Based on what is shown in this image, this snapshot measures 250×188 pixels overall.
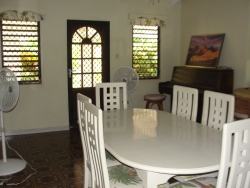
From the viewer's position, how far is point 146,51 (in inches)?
236

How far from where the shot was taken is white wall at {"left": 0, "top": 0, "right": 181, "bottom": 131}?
5137 millimetres

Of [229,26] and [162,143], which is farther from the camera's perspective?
[229,26]

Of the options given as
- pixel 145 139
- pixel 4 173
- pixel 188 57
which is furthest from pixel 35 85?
pixel 145 139

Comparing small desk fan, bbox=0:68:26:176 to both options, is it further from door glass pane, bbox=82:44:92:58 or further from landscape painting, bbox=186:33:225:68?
landscape painting, bbox=186:33:225:68

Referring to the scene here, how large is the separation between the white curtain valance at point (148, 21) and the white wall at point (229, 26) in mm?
589

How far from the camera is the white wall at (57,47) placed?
514 centimetres

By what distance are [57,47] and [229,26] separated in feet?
9.66

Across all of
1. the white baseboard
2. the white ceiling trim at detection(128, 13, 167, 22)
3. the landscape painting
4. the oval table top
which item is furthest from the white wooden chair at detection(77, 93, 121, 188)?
A: the white ceiling trim at detection(128, 13, 167, 22)

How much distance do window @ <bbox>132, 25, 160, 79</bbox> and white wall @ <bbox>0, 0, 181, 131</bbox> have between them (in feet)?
0.46

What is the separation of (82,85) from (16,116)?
4.19ft

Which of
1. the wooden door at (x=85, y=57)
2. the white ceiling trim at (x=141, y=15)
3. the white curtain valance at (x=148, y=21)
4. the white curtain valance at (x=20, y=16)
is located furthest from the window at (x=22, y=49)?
the white curtain valance at (x=148, y=21)

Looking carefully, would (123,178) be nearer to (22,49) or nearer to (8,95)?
(8,95)

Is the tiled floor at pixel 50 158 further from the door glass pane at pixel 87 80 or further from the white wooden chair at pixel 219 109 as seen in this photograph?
the white wooden chair at pixel 219 109

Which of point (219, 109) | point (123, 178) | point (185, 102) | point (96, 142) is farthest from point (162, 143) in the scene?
point (185, 102)
